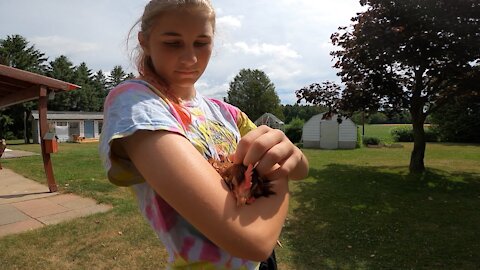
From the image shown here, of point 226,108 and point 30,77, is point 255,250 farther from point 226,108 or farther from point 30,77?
point 30,77

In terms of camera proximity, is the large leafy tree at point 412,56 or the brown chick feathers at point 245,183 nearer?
the brown chick feathers at point 245,183

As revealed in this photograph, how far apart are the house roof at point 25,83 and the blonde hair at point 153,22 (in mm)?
7819

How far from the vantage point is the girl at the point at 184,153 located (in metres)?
0.72

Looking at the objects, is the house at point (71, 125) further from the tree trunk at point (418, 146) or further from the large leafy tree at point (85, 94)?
the tree trunk at point (418, 146)

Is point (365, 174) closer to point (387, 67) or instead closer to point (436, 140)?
point (387, 67)

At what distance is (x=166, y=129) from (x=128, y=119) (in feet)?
0.30

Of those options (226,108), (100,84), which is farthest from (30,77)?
(100,84)

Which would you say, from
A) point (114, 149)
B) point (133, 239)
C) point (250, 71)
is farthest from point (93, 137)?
point (114, 149)

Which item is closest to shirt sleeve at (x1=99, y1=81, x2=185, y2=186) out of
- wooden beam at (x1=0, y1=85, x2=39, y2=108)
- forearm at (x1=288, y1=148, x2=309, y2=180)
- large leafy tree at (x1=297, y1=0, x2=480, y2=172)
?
forearm at (x1=288, y1=148, x2=309, y2=180)

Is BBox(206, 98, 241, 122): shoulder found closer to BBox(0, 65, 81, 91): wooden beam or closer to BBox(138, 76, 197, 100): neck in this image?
BBox(138, 76, 197, 100): neck

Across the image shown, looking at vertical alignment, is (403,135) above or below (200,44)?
below

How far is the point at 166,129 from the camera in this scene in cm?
76

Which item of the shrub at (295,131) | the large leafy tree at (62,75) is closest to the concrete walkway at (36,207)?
the shrub at (295,131)

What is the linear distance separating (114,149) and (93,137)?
1575 inches
